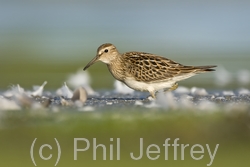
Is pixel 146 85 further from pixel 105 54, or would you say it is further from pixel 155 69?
pixel 105 54

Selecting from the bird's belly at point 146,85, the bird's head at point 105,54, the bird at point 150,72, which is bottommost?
the bird's belly at point 146,85

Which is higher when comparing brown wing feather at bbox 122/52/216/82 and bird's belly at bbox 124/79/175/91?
brown wing feather at bbox 122/52/216/82

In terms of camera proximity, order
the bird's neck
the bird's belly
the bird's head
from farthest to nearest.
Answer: the bird's head
the bird's neck
the bird's belly

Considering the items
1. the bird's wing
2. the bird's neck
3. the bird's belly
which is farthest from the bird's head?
the bird's belly

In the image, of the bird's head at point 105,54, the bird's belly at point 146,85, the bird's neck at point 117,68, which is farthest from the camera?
the bird's head at point 105,54

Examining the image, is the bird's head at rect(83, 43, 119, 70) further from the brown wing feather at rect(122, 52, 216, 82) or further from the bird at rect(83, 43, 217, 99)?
the brown wing feather at rect(122, 52, 216, 82)

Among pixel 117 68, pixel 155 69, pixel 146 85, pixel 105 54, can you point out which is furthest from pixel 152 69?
pixel 105 54

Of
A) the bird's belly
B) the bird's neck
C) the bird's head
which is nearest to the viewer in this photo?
the bird's belly

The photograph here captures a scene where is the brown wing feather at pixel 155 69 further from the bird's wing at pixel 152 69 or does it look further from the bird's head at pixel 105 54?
the bird's head at pixel 105 54

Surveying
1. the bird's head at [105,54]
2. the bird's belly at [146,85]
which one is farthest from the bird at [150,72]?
the bird's head at [105,54]
